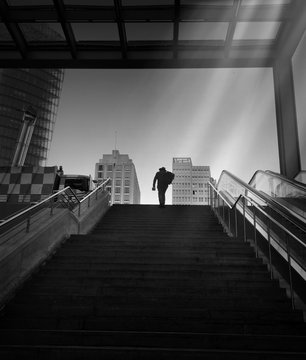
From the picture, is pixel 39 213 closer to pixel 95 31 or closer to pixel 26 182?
pixel 26 182

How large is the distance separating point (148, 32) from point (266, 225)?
269 inches

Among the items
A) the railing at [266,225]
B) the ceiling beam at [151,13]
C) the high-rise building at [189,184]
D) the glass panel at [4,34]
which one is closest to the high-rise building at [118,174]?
the high-rise building at [189,184]

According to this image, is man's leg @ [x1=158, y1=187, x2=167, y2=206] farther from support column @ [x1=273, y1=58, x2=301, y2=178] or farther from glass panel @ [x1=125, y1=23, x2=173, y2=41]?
glass panel @ [x1=125, y1=23, x2=173, y2=41]

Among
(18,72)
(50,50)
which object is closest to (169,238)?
(50,50)

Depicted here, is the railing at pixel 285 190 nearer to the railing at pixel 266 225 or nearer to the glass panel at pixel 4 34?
the railing at pixel 266 225

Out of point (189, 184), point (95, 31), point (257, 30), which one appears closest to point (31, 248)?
point (95, 31)

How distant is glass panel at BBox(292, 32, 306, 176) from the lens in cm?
984

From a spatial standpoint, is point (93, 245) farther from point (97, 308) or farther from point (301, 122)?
point (301, 122)

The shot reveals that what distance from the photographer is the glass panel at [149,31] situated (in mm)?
10367

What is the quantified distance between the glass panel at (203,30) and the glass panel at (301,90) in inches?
77.8

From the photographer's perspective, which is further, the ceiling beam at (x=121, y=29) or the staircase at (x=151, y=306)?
the ceiling beam at (x=121, y=29)

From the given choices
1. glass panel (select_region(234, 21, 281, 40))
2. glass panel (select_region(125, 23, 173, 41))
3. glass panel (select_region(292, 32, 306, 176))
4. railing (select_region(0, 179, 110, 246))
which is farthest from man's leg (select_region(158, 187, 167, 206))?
glass panel (select_region(234, 21, 281, 40))

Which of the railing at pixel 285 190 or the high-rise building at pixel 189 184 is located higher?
the high-rise building at pixel 189 184

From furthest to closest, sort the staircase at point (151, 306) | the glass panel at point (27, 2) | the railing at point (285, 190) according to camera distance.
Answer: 1. the glass panel at point (27, 2)
2. the railing at point (285, 190)
3. the staircase at point (151, 306)
